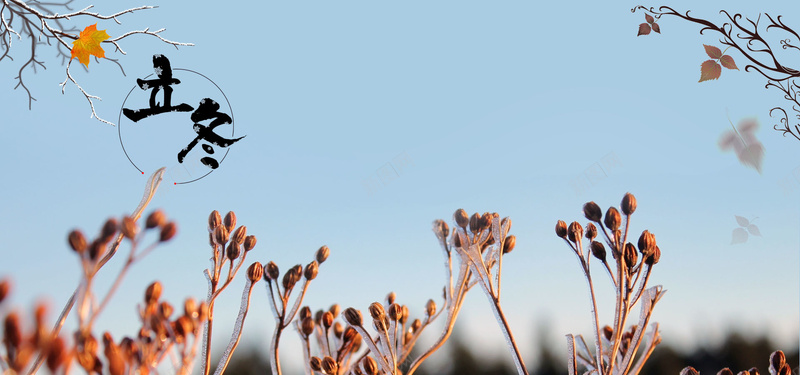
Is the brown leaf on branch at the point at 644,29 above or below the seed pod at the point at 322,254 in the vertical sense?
above

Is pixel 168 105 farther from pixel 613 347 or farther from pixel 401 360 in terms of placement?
pixel 613 347

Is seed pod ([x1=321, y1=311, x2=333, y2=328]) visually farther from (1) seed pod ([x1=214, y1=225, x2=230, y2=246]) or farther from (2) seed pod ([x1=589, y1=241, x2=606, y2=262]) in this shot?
(2) seed pod ([x1=589, y1=241, x2=606, y2=262])

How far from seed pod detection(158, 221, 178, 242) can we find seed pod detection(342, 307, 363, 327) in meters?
0.31

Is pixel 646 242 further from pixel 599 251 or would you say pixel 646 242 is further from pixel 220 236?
pixel 220 236

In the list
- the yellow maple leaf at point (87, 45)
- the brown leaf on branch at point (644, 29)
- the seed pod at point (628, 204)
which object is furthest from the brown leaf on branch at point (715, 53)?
the yellow maple leaf at point (87, 45)

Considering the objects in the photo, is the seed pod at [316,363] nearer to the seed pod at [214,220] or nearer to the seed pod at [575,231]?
the seed pod at [214,220]

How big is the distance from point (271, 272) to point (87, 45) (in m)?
0.94

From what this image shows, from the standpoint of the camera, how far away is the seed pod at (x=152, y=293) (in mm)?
756

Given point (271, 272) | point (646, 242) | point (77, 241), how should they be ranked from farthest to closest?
point (271, 272) < point (646, 242) < point (77, 241)

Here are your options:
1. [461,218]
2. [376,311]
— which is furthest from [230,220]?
[461,218]

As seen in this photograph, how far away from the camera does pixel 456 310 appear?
111cm

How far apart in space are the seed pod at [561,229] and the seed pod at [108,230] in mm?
657

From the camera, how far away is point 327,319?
49.2 inches

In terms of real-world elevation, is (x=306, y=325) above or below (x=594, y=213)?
below
